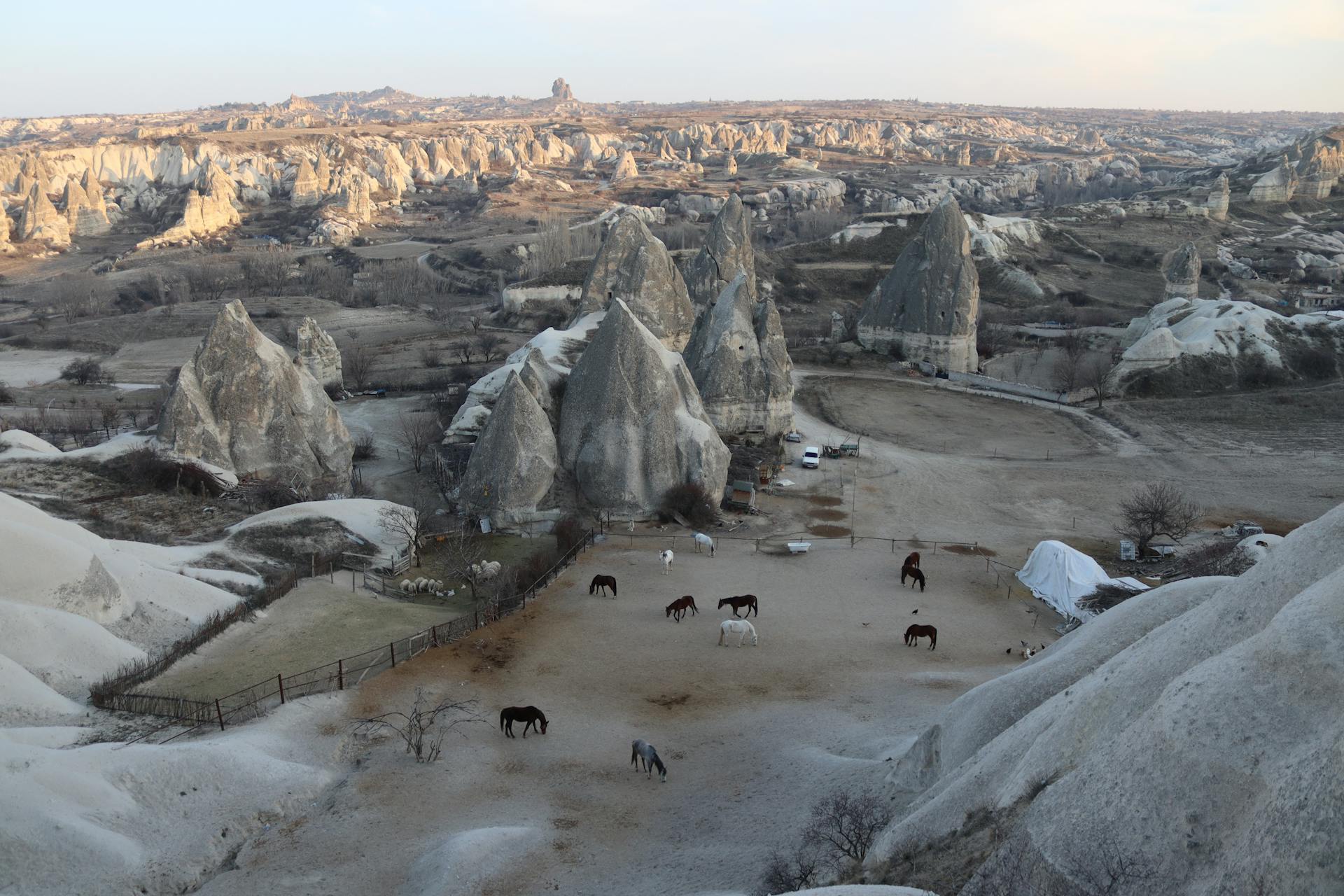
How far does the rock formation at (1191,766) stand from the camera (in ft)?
24.6

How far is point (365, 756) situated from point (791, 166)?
15503 centimetres

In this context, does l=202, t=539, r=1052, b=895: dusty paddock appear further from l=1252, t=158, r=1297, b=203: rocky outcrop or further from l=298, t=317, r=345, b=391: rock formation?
l=1252, t=158, r=1297, b=203: rocky outcrop

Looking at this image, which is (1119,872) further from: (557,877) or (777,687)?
(777,687)

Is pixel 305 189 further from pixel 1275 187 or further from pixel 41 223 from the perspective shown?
pixel 1275 187

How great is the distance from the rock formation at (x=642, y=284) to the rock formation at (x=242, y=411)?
1332 centimetres

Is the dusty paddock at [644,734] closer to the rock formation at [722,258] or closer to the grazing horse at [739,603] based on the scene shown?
the grazing horse at [739,603]

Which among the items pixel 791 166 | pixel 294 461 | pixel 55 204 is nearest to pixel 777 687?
pixel 294 461

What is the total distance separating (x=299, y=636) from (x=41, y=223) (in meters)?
106

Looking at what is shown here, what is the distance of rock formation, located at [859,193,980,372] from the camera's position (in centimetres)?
5012

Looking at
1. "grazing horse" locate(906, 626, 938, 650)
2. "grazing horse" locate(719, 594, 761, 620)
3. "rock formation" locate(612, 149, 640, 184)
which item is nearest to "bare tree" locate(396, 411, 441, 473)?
"grazing horse" locate(719, 594, 761, 620)

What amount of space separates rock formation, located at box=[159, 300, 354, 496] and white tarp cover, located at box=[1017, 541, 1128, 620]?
20.4 m

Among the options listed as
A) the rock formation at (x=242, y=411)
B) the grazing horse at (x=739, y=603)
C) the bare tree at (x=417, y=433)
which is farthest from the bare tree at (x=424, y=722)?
the bare tree at (x=417, y=433)

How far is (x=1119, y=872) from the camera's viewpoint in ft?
26.6

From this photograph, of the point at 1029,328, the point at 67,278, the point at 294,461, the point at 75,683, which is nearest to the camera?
the point at 75,683
